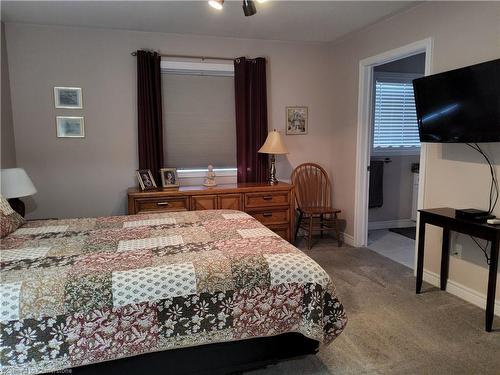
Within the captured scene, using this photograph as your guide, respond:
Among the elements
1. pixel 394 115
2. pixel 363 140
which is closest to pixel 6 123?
pixel 363 140

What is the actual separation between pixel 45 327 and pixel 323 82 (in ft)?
13.2

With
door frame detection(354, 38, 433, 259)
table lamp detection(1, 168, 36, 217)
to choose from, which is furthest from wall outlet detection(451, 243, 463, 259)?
table lamp detection(1, 168, 36, 217)

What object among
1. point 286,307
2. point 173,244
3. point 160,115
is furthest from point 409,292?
point 160,115

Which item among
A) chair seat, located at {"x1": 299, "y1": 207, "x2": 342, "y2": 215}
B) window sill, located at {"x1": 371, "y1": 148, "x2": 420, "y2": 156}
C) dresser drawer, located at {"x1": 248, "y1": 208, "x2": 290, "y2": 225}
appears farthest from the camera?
window sill, located at {"x1": 371, "y1": 148, "x2": 420, "y2": 156}

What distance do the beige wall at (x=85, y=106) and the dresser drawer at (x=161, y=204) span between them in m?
0.51

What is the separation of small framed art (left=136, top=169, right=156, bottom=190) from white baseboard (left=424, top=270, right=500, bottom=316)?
9.33 feet

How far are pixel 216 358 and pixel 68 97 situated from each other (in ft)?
10.3

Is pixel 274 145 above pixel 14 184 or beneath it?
above

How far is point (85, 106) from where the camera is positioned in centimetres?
372

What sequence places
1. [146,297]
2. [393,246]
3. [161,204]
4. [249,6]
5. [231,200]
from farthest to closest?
[393,246]
[231,200]
[161,204]
[249,6]
[146,297]

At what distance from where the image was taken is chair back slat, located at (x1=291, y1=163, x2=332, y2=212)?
14.6ft

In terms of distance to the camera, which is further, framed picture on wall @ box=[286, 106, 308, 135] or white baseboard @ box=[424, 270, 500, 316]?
framed picture on wall @ box=[286, 106, 308, 135]

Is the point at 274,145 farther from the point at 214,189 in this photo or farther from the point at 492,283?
the point at 492,283

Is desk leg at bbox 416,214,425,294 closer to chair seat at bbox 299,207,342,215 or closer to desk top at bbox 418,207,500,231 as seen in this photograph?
desk top at bbox 418,207,500,231
